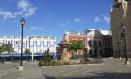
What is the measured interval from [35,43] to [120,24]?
37.7m

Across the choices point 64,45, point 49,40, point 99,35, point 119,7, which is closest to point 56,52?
point 49,40

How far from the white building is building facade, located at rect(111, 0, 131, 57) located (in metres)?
28.0

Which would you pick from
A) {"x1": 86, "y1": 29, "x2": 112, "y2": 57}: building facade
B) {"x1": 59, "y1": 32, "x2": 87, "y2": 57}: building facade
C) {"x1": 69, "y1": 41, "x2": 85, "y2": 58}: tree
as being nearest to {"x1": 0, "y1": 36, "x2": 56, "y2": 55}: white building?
{"x1": 59, "y1": 32, "x2": 87, "y2": 57}: building facade

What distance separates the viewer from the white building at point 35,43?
128750mm

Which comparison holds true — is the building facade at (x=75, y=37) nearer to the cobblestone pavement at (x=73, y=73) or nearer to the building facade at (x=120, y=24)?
the building facade at (x=120, y=24)

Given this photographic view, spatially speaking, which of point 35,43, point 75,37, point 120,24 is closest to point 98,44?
point 75,37

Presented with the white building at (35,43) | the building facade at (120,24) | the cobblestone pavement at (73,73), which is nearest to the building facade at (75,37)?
the white building at (35,43)

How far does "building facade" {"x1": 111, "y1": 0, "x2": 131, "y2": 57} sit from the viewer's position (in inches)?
4178

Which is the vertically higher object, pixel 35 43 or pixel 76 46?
pixel 35 43

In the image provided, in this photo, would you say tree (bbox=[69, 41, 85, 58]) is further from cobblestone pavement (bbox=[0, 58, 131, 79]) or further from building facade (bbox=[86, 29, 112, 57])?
cobblestone pavement (bbox=[0, 58, 131, 79])

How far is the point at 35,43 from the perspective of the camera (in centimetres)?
12962

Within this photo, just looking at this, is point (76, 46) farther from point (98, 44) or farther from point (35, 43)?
point (35, 43)

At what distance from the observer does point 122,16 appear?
107875 millimetres

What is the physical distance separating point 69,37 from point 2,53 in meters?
26.6
